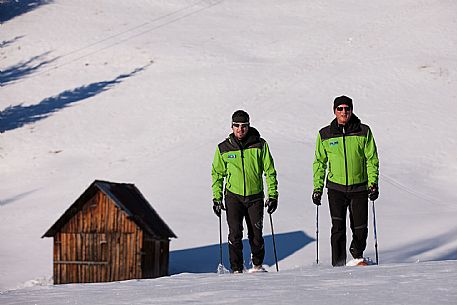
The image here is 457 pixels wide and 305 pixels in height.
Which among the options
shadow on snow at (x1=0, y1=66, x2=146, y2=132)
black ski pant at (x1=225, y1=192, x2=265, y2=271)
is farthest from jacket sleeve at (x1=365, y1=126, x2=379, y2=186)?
shadow on snow at (x1=0, y1=66, x2=146, y2=132)

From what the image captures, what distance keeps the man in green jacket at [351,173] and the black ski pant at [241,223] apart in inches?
35.4

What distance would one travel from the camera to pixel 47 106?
5419cm

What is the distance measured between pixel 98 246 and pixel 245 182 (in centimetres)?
1869

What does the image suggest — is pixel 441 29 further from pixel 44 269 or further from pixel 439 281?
pixel 439 281

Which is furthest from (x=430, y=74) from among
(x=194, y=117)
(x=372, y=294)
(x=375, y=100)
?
(x=372, y=294)

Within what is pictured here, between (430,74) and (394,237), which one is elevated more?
(430,74)

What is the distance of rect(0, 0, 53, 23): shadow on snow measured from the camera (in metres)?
68.2

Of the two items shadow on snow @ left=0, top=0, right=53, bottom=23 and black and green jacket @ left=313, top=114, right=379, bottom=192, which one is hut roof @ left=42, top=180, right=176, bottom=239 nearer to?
black and green jacket @ left=313, top=114, right=379, bottom=192

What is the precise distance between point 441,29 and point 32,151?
2640 cm

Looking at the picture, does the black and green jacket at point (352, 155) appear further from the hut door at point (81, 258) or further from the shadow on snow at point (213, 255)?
the shadow on snow at point (213, 255)

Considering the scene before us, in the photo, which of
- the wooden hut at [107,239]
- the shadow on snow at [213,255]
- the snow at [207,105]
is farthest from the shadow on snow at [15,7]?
the wooden hut at [107,239]

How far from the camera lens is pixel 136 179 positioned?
41250 millimetres

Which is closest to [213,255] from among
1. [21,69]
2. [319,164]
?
[319,164]

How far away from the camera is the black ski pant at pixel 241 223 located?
12016 mm
